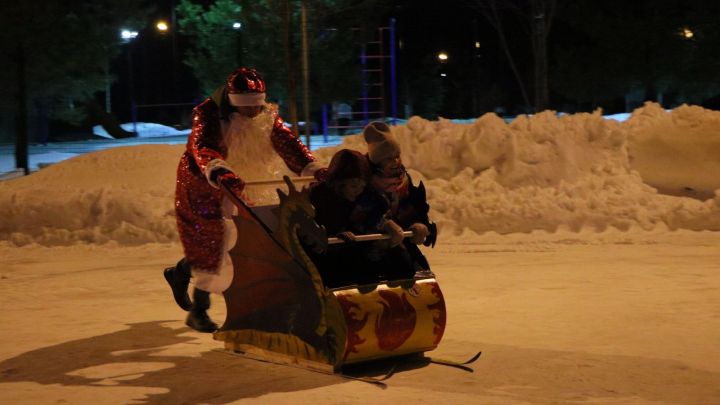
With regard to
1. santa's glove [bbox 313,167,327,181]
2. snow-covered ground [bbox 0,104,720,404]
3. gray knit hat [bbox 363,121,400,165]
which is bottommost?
snow-covered ground [bbox 0,104,720,404]

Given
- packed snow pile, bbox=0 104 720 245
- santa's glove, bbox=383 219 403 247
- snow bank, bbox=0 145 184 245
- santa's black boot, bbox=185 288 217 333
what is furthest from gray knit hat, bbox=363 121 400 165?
snow bank, bbox=0 145 184 245

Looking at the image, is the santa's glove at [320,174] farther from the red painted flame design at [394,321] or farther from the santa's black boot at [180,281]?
the red painted flame design at [394,321]

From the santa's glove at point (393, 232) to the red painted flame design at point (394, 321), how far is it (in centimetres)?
31

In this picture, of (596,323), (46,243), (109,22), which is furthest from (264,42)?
(596,323)

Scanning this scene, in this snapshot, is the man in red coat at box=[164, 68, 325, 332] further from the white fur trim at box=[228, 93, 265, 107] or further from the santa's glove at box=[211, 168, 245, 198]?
the santa's glove at box=[211, 168, 245, 198]

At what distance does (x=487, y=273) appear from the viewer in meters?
10.4

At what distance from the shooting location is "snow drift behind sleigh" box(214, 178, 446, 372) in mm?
6258

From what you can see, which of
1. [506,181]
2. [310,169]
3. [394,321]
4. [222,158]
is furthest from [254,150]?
[506,181]

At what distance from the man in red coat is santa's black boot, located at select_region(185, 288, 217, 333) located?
63 millimetres

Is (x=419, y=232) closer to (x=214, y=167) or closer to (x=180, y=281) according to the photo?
(x=214, y=167)

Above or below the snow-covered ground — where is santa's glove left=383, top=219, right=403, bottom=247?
above

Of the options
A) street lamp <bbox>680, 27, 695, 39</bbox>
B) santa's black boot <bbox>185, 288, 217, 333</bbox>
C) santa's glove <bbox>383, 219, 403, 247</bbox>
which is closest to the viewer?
santa's glove <bbox>383, 219, 403, 247</bbox>

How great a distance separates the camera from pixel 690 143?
16.3 metres

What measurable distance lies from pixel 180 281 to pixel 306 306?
1.88 meters
